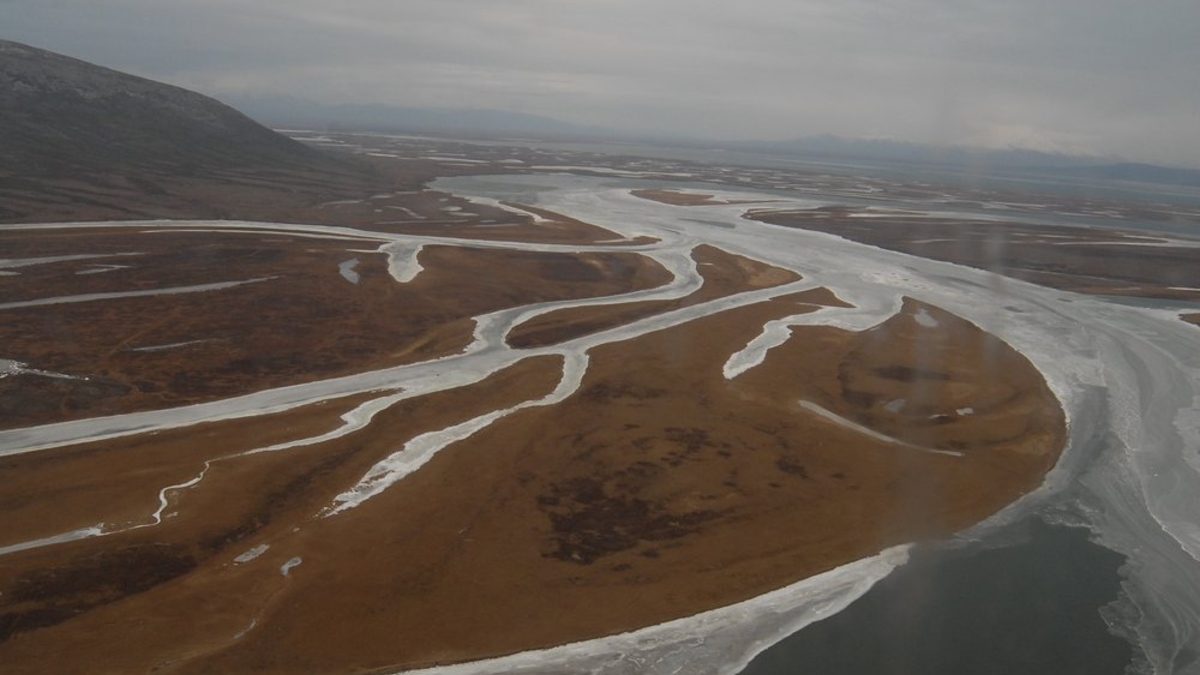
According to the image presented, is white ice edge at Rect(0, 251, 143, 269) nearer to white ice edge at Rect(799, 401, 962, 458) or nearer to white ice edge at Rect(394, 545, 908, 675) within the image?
white ice edge at Rect(799, 401, 962, 458)

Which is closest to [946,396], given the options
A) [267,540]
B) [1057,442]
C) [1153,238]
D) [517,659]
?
[1057,442]

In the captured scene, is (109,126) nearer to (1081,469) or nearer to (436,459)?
(436,459)

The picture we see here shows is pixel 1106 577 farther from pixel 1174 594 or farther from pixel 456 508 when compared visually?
pixel 456 508

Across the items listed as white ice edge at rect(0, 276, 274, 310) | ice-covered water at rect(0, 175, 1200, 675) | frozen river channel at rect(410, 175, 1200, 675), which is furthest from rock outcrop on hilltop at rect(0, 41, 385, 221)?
frozen river channel at rect(410, 175, 1200, 675)

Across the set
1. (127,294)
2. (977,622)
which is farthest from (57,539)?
(127,294)

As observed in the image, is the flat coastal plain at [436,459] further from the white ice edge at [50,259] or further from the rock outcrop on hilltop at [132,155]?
the rock outcrop on hilltop at [132,155]

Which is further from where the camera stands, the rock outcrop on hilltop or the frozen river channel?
the rock outcrop on hilltop
